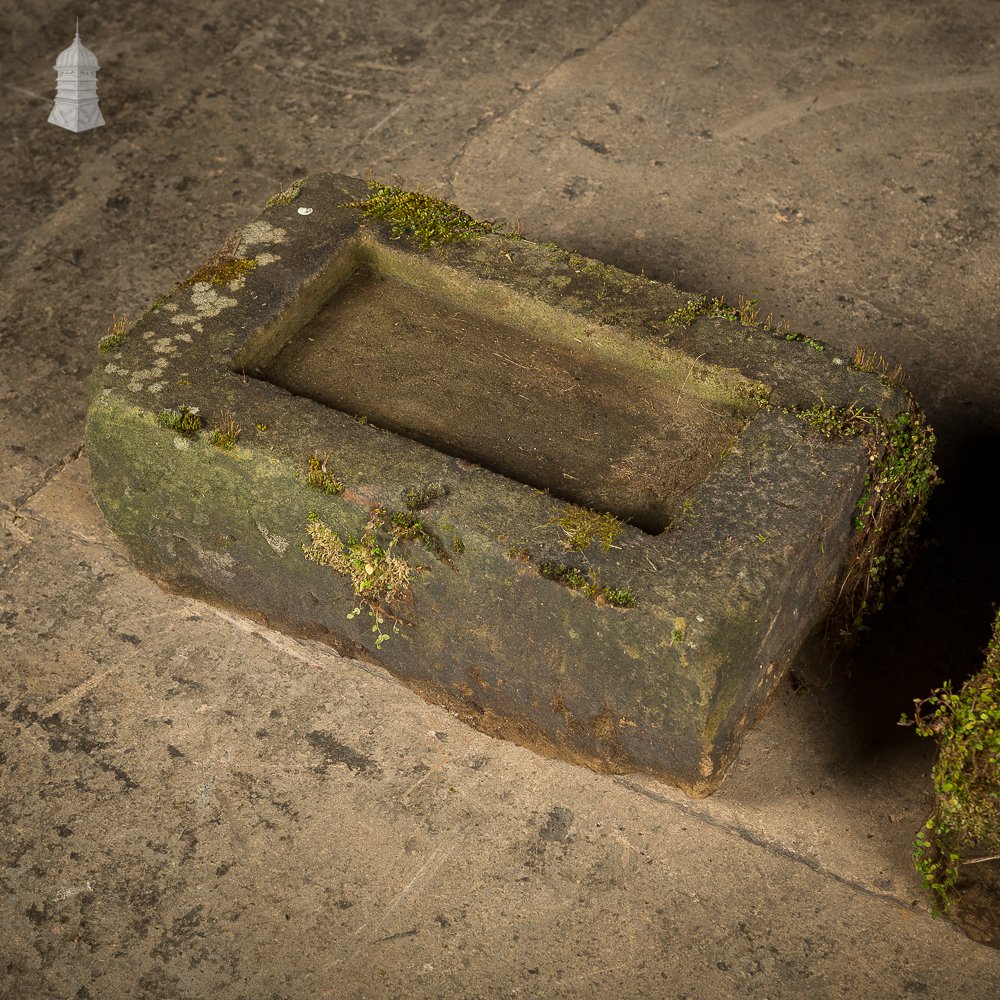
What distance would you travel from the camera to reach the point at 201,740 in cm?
414

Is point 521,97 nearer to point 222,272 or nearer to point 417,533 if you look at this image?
point 222,272

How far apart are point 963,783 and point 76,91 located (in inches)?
182

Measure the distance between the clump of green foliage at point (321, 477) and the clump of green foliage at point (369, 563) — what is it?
106 mm

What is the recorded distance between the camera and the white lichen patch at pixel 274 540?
401cm

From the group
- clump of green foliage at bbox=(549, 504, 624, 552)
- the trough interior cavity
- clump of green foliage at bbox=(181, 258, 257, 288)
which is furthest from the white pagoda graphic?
clump of green foliage at bbox=(549, 504, 624, 552)

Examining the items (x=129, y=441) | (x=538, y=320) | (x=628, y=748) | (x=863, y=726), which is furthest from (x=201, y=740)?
(x=863, y=726)

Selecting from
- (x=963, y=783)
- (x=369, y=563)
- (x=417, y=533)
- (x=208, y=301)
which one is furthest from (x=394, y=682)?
(x=963, y=783)

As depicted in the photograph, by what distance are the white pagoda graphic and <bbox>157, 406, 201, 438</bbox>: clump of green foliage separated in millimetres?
2523

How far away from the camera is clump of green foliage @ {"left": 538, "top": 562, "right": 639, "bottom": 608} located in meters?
3.54

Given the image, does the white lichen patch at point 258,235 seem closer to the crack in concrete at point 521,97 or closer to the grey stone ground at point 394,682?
the grey stone ground at point 394,682

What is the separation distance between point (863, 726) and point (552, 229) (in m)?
2.63

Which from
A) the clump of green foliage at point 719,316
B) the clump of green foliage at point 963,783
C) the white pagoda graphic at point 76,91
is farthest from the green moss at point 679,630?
the white pagoda graphic at point 76,91

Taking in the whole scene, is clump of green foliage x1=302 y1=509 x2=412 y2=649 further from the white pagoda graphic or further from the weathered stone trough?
the white pagoda graphic

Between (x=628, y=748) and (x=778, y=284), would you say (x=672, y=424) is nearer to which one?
(x=628, y=748)
